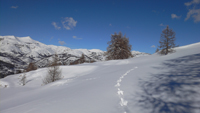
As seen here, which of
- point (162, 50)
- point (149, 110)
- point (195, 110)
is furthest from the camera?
point (162, 50)

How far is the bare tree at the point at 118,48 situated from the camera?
22.7 m

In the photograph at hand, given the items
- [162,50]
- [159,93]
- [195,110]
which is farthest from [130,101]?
[162,50]

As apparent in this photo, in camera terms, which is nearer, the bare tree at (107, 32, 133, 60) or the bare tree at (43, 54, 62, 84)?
the bare tree at (43, 54, 62, 84)

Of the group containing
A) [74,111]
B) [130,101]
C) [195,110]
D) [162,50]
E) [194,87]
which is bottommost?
[74,111]

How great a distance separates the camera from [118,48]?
22.7 metres

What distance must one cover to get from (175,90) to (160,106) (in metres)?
0.88

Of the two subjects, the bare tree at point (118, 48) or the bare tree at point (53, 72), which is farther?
the bare tree at point (118, 48)

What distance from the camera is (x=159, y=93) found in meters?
2.73

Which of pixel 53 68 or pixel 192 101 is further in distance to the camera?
pixel 53 68

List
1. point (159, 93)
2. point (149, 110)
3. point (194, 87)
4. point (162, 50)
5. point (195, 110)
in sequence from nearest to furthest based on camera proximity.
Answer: point (195, 110), point (149, 110), point (194, 87), point (159, 93), point (162, 50)

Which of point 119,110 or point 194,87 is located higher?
point 194,87

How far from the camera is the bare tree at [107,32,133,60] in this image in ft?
74.5

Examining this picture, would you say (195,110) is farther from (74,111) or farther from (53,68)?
(53,68)

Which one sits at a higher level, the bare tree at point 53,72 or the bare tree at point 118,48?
the bare tree at point 118,48
